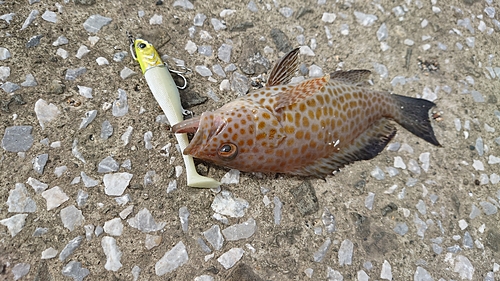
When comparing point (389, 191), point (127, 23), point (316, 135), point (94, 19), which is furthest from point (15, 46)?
point (389, 191)

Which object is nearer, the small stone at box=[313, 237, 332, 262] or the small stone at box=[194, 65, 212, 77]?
the small stone at box=[313, 237, 332, 262]

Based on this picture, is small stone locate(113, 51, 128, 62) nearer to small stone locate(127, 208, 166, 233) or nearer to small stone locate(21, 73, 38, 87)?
small stone locate(21, 73, 38, 87)

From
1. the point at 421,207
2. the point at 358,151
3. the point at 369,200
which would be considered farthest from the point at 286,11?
the point at 421,207

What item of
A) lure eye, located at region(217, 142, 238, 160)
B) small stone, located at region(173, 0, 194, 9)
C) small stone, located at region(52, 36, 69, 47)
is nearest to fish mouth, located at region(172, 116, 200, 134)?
lure eye, located at region(217, 142, 238, 160)

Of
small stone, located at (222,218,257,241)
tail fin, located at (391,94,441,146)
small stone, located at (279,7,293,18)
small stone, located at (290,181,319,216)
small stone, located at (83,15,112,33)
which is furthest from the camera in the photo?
small stone, located at (279,7,293,18)

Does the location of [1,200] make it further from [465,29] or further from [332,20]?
[465,29]

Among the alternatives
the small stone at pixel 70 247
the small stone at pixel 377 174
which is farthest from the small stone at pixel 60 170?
the small stone at pixel 377 174
